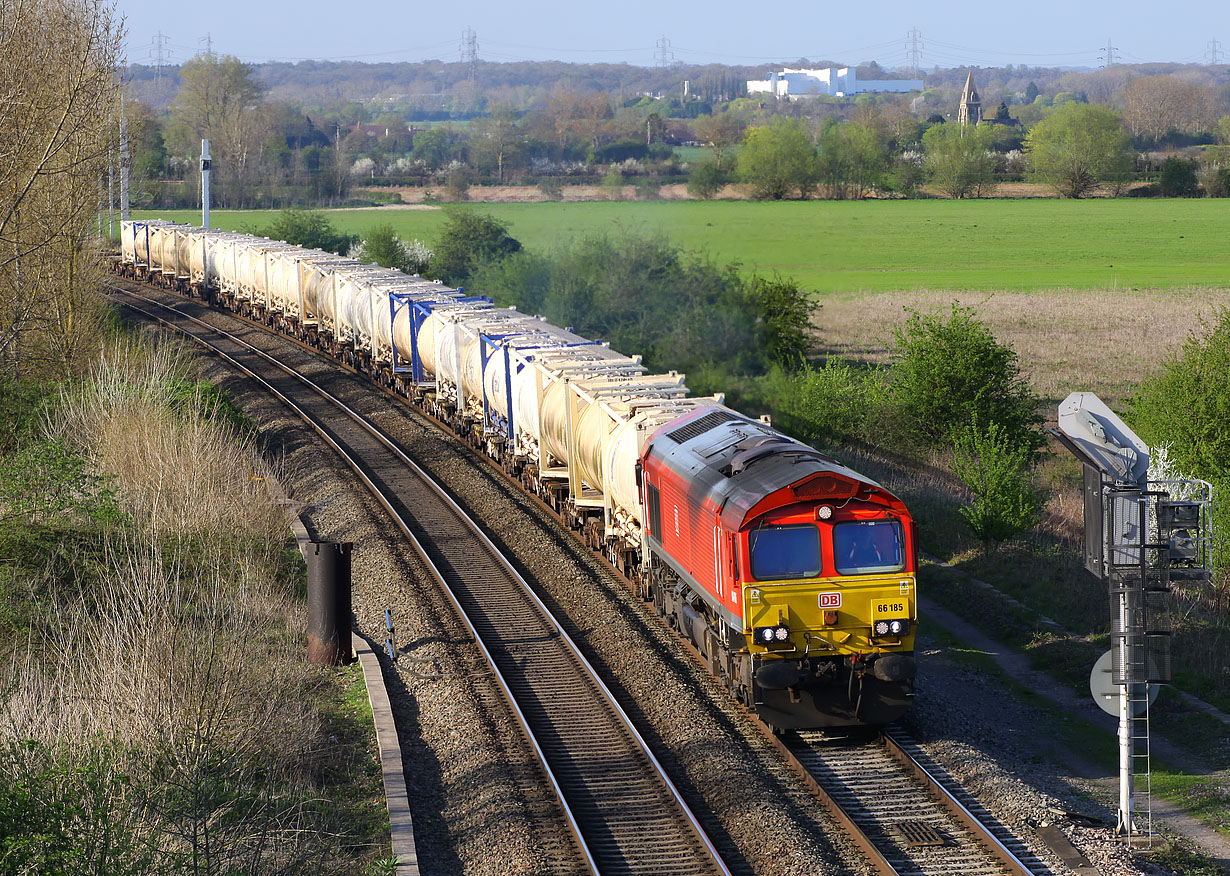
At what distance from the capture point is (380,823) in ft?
44.8

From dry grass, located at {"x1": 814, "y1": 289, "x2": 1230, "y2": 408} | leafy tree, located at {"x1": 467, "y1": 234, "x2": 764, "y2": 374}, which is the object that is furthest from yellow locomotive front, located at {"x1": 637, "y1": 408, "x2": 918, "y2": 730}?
dry grass, located at {"x1": 814, "y1": 289, "x2": 1230, "y2": 408}

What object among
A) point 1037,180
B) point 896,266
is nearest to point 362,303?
point 896,266

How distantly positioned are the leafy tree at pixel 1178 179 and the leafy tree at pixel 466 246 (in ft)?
263

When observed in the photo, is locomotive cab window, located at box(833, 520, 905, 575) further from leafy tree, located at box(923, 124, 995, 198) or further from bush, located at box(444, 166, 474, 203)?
leafy tree, located at box(923, 124, 995, 198)

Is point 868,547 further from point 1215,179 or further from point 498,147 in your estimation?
point 1215,179

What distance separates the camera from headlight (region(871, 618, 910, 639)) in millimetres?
14914

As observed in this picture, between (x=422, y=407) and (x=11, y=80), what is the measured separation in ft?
61.6

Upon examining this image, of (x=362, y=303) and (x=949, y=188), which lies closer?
(x=362, y=303)

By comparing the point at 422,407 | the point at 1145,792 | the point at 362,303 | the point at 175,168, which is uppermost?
the point at 175,168

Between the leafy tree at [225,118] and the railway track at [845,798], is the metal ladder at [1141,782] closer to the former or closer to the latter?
the railway track at [845,798]

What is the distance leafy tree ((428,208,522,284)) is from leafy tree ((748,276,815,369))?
22.1 meters

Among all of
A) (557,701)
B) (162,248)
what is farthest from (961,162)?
(557,701)

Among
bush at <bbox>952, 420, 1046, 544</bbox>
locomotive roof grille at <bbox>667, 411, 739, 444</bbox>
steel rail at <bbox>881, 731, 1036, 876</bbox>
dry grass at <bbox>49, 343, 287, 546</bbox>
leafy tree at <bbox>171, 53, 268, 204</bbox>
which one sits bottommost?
steel rail at <bbox>881, 731, 1036, 876</bbox>

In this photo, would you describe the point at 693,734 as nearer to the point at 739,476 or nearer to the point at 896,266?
the point at 739,476
